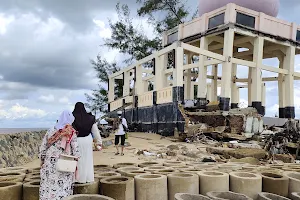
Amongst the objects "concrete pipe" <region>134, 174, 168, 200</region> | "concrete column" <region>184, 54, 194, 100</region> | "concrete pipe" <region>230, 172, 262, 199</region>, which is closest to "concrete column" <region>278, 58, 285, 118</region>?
"concrete column" <region>184, 54, 194, 100</region>

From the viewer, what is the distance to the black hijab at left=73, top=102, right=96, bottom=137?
190 inches

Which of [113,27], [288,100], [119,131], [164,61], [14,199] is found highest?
[113,27]

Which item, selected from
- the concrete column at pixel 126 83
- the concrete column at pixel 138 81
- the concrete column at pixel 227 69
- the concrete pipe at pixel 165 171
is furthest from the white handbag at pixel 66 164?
the concrete column at pixel 126 83

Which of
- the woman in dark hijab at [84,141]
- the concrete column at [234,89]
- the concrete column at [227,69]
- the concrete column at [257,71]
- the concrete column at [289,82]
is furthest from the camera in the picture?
the concrete column at [234,89]

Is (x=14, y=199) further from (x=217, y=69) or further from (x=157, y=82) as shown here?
(x=217, y=69)

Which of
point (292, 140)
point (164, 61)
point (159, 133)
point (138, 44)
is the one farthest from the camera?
point (138, 44)

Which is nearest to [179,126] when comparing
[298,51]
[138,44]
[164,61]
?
[164,61]

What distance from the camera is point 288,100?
20.0 meters

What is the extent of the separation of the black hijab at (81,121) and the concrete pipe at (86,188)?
0.77m

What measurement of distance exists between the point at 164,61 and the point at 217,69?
25.0 ft

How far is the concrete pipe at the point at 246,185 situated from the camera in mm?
5441

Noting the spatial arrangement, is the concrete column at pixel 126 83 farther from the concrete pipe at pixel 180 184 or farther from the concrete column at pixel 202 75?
the concrete pipe at pixel 180 184

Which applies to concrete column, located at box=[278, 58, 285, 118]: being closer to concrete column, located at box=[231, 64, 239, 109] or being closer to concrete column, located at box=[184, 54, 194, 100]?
concrete column, located at box=[231, 64, 239, 109]

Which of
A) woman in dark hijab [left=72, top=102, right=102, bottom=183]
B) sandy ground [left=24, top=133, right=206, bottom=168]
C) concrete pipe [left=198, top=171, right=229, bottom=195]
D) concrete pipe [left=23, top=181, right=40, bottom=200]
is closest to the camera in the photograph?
concrete pipe [left=23, top=181, right=40, bottom=200]
